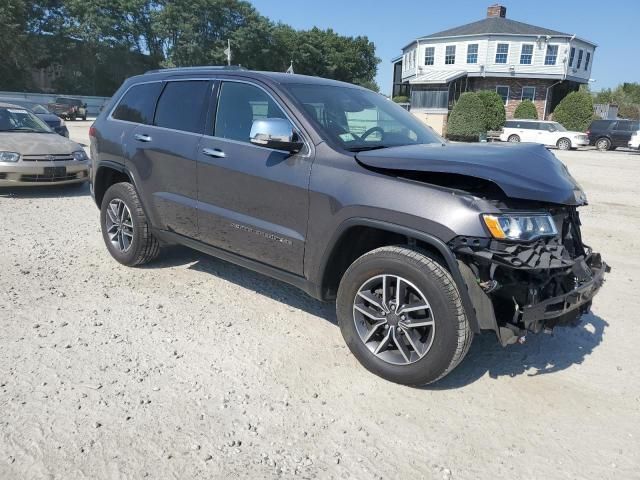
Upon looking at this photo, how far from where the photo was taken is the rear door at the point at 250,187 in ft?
11.7

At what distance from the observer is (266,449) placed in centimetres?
261

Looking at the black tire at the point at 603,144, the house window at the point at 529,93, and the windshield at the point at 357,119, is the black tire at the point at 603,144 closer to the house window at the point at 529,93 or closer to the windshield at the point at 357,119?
the house window at the point at 529,93

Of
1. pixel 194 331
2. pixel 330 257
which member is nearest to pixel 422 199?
pixel 330 257

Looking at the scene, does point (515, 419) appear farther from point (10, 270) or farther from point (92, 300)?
A: point (10, 270)

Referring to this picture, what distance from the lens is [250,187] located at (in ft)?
12.4

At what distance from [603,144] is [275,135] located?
28.6 m

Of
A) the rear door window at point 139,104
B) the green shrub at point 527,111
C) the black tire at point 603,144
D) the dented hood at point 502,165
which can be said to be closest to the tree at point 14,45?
the green shrub at point 527,111

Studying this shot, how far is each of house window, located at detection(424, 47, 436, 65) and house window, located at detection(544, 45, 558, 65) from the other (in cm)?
858

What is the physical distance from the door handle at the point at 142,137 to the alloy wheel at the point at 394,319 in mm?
2565

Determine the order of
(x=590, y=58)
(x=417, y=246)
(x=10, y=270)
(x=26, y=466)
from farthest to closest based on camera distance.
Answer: (x=590, y=58) < (x=10, y=270) < (x=417, y=246) < (x=26, y=466)

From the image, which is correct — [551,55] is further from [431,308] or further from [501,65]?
[431,308]

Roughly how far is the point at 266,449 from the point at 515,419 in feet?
4.68

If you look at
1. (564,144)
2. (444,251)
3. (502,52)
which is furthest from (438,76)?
(444,251)

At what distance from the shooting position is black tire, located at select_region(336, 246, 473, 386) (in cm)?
289
